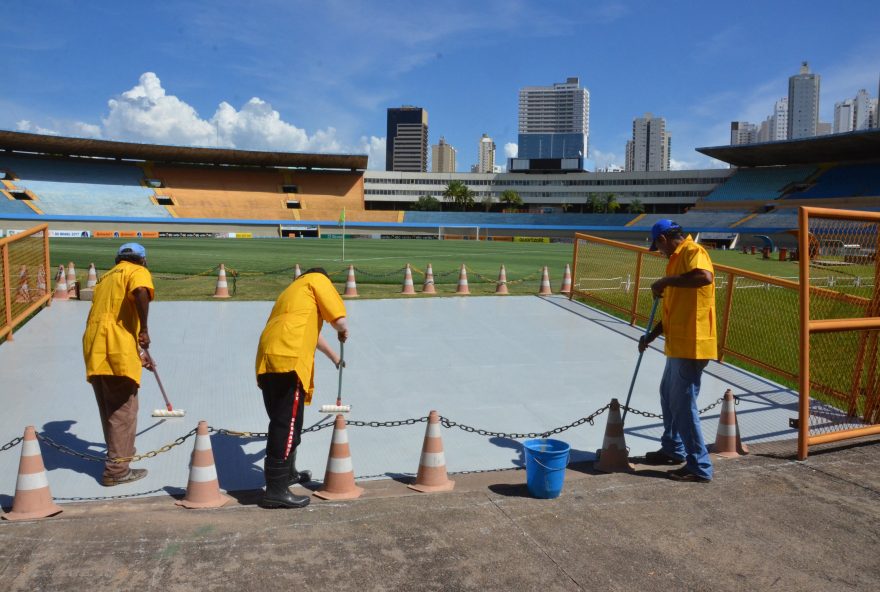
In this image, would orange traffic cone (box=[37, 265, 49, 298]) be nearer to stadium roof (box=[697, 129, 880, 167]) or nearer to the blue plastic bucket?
the blue plastic bucket

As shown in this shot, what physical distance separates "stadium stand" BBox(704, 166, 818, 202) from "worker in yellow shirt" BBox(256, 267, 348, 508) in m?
78.7

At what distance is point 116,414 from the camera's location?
502 centimetres

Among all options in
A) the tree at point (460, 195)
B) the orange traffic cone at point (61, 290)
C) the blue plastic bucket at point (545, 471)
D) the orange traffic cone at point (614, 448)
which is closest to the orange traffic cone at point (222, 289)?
the orange traffic cone at point (61, 290)

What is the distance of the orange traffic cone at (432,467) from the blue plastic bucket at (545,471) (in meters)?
0.62

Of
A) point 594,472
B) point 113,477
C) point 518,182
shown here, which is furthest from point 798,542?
point 518,182

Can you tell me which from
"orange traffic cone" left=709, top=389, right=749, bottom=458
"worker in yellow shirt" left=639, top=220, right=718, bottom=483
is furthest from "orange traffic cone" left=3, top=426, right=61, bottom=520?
"orange traffic cone" left=709, top=389, right=749, bottom=458

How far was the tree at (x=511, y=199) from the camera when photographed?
113 metres

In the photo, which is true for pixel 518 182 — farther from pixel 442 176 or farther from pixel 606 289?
pixel 606 289

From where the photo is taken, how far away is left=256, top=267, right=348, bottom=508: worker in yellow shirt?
175 inches

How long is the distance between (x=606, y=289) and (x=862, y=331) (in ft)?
25.6

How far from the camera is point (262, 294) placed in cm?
1470

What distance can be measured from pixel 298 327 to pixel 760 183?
277ft

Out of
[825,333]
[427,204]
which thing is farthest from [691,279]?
[427,204]

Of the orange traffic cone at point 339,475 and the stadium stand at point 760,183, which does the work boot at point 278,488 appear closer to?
the orange traffic cone at point 339,475
